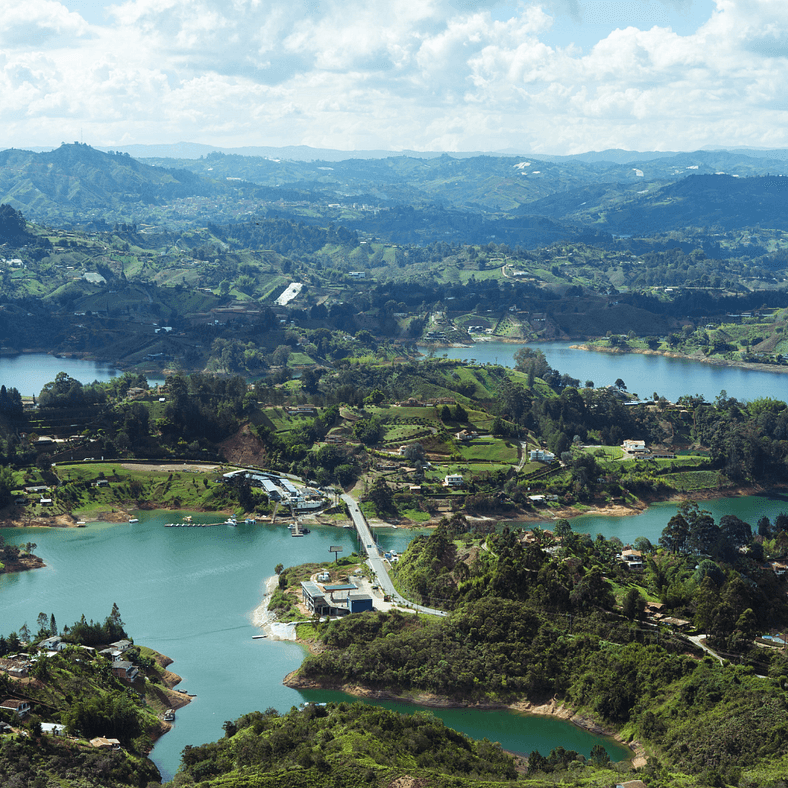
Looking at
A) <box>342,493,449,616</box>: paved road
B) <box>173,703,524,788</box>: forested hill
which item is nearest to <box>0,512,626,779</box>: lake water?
<box>342,493,449,616</box>: paved road

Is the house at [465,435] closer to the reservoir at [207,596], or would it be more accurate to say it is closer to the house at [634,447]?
the house at [634,447]

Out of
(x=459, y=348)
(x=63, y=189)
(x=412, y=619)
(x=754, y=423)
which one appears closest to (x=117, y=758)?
(x=412, y=619)

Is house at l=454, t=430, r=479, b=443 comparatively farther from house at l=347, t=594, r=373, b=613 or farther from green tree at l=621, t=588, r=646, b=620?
green tree at l=621, t=588, r=646, b=620

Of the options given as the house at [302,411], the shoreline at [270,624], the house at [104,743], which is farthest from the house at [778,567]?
the house at [302,411]

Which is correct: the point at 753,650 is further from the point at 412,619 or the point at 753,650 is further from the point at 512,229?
the point at 512,229

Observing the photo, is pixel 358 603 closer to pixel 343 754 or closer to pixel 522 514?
pixel 343 754
